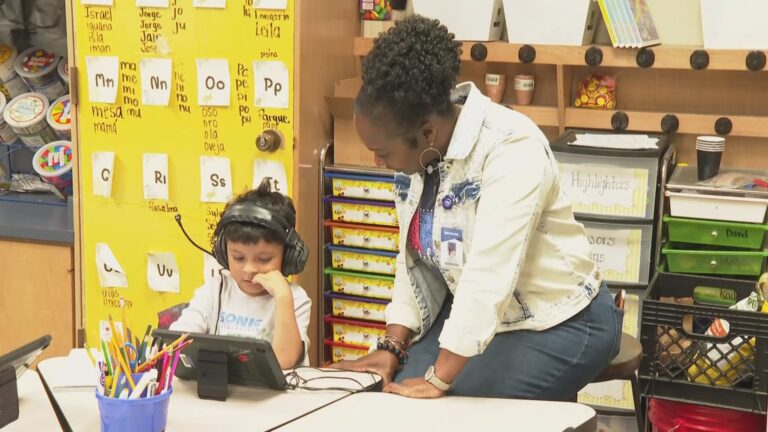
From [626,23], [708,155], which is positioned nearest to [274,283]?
[708,155]

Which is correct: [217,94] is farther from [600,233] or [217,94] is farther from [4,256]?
[600,233]

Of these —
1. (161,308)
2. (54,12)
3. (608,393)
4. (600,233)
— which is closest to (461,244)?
(600,233)

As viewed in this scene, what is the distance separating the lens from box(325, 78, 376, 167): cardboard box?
3117mm

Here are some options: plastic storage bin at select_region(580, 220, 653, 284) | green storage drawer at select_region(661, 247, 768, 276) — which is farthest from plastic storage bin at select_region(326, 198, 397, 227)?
green storage drawer at select_region(661, 247, 768, 276)

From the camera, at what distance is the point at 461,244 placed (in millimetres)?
1948

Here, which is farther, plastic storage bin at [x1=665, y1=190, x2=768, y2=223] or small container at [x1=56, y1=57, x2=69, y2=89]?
small container at [x1=56, y1=57, x2=69, y2=89]

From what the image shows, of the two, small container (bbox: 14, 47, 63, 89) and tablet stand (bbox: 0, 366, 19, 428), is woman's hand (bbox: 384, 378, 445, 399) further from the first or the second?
small container (bbox: 14, 47, 63, 89)

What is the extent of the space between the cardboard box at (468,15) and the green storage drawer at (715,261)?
0.92m

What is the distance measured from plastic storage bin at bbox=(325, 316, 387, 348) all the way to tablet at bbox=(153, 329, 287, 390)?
145cm

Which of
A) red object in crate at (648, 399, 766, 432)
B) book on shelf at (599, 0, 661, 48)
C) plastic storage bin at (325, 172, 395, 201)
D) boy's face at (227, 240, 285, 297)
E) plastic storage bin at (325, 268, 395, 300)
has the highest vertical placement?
book on shelf at (599, 0, 661, 48)

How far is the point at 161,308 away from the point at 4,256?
0.63 m

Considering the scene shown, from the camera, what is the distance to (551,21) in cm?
311

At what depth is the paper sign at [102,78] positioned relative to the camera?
10.3 feet

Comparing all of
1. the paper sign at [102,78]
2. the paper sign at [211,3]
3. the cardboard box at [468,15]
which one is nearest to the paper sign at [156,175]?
the paper sign at [102,78]
